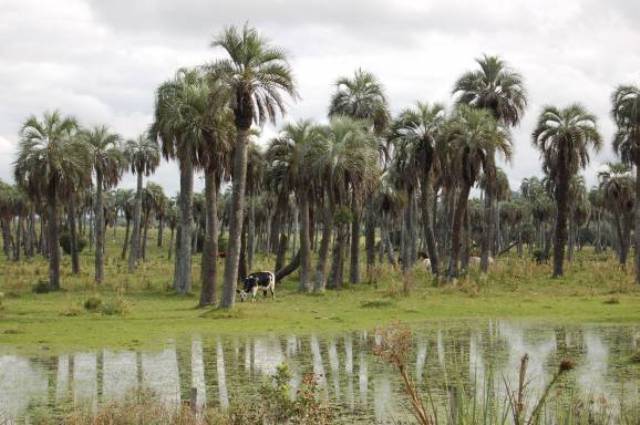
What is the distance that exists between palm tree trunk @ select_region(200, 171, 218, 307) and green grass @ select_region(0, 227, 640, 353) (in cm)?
108

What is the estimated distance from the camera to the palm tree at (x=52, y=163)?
4534 centimetres

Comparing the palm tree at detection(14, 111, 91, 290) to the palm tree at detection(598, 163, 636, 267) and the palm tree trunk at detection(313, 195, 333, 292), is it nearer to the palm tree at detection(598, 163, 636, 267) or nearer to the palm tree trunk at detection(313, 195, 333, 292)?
the palm tree trunk at detection(313, 195, 333, 292)

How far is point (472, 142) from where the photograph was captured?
45.0m

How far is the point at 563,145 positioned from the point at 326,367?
1428 inches

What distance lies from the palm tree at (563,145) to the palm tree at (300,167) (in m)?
16.1

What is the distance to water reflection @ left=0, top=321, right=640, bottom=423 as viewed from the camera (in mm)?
15266

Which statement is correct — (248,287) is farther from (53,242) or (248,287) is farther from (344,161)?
(53,242)

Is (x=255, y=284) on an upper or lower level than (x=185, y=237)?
lower

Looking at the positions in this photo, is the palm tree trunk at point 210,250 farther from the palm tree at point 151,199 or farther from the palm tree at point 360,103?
the palm tree at point 151,199

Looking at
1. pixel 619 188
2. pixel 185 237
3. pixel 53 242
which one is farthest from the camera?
pixel 619 188

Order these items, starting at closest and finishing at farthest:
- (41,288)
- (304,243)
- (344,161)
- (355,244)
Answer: (344,161) < (41,288) < (304,243) < (355,244)

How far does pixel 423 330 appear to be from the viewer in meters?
26.8

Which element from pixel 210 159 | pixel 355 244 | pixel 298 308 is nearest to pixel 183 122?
pixel 210 159

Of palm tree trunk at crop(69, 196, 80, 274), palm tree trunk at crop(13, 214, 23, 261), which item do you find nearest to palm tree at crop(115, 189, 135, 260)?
palm tree trunk at crop(13, 214, 23, 261)
